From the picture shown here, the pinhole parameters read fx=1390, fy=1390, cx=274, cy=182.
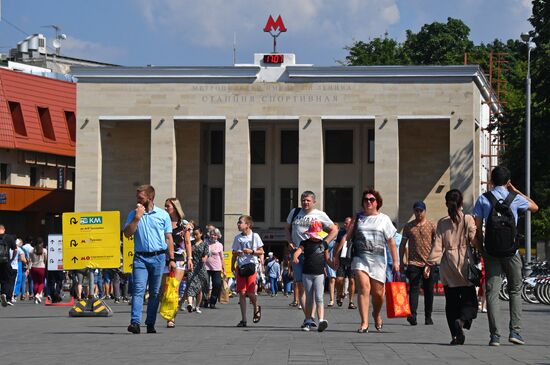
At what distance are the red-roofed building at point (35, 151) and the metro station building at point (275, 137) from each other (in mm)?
5563

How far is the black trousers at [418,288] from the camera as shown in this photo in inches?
833

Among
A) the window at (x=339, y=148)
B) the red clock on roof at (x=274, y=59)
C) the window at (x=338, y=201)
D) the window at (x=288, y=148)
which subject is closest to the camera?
the red clock on roof at (x=274, y=59)

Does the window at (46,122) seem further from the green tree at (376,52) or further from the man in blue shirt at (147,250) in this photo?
the man in blue shirt at (147,250)

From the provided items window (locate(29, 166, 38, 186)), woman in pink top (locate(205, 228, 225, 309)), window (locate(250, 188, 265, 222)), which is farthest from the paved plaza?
window (locate(29, 166, 38, 186))

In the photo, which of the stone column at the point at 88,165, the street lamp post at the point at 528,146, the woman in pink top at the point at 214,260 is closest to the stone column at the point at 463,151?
the street lamp post at the point at 528,146

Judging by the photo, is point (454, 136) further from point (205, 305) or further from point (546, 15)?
point (205, 305)

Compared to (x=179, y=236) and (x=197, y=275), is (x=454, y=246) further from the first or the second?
(x=197, y=275)

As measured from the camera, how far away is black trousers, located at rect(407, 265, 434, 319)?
2116cm

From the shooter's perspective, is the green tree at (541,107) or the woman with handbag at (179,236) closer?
the woman with handbag at (179,236)

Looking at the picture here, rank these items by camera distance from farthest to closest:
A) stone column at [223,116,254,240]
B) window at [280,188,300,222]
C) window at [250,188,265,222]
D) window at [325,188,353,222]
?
window at [250,188,265,222]
window at [280,188,300,222]
window at [325,188,353,222]
stone column at [223,116,254,240]

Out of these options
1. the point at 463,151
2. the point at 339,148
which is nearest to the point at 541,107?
the point at 463,151

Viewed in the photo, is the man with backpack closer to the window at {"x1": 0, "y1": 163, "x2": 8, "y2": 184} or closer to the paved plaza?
the paved plaza

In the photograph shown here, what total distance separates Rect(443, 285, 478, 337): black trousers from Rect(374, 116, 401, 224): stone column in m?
52.0

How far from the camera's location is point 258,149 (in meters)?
74.6
